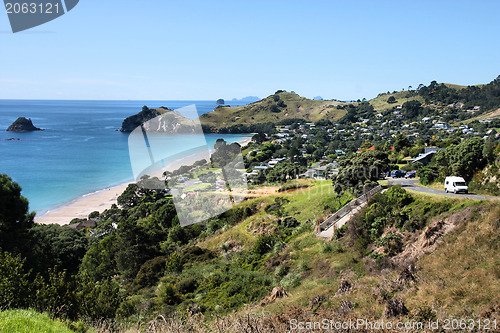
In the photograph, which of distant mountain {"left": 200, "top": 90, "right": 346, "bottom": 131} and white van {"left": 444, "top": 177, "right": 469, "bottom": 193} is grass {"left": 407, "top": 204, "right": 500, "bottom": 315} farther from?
distant mountain {"left": 200, "top": 90, "right": 346, "bottom": 131}

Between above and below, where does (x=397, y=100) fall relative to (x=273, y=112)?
above

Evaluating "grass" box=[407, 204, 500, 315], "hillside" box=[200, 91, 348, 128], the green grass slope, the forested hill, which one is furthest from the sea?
the green grass slope

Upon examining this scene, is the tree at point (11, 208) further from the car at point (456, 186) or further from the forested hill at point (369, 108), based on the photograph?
the forested hill at point (369, 108)

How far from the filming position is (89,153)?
252 feet

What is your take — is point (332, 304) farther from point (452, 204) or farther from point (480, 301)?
point (452, 204)

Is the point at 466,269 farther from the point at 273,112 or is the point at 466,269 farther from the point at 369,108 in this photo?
the point at 273,112

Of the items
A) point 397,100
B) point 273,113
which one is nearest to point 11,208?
point 273,113

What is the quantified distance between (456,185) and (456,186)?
69 mm

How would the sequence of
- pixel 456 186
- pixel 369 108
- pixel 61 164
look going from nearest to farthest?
pixel 456 186 → pixel 61 164 → pixel 369 108

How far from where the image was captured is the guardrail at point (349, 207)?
50.2ft

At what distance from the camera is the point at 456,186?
555 inches

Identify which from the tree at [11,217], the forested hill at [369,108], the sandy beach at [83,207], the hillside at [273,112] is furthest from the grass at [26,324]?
the hillside at [273,112]

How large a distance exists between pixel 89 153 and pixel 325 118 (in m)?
93.7

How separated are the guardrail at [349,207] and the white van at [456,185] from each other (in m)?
2.93
